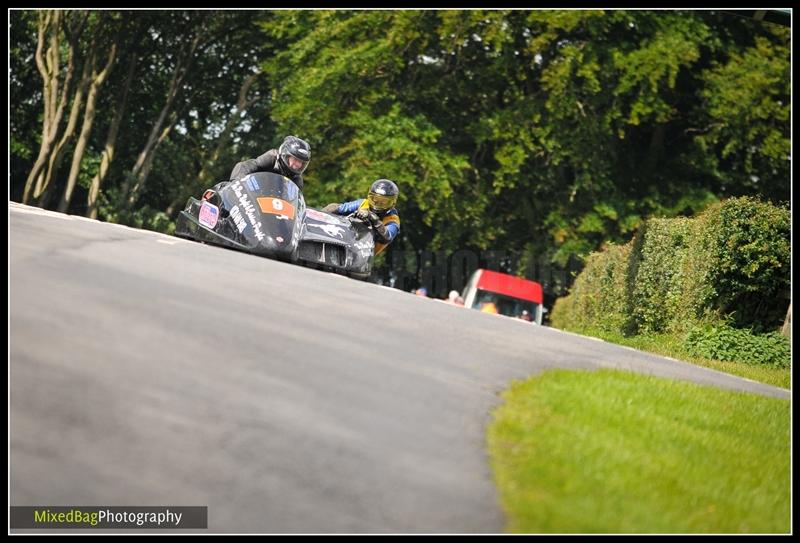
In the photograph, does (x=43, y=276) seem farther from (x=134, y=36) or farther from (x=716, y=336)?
(x=134, y=36)

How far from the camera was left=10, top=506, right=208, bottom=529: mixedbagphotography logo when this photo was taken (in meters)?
6.02

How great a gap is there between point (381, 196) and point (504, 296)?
43.4ft

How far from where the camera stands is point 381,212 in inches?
659

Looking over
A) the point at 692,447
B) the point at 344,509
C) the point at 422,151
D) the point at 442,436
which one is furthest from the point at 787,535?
the point at 422,151

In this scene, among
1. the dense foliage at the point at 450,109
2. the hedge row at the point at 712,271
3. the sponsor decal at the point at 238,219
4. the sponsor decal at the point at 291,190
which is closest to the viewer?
the sponsor decal at the point at 238,219

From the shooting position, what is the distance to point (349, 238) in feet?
52.4

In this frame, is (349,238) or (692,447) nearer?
(692,447)

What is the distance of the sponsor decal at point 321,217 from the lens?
16.0 metres

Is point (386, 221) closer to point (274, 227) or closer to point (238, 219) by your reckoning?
point (274, 227)

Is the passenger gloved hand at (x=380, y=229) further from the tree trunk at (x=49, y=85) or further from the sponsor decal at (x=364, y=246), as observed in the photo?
the tree trunk at (x=49, y=85)

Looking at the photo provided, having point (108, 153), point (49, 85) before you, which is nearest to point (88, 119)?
point (49, 85)

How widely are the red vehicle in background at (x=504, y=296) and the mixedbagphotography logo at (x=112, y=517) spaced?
2278cm

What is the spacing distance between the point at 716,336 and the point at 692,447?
8.04 meters

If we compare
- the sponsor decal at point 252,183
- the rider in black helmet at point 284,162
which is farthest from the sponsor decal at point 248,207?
the rider in black helmet at point 284,162
